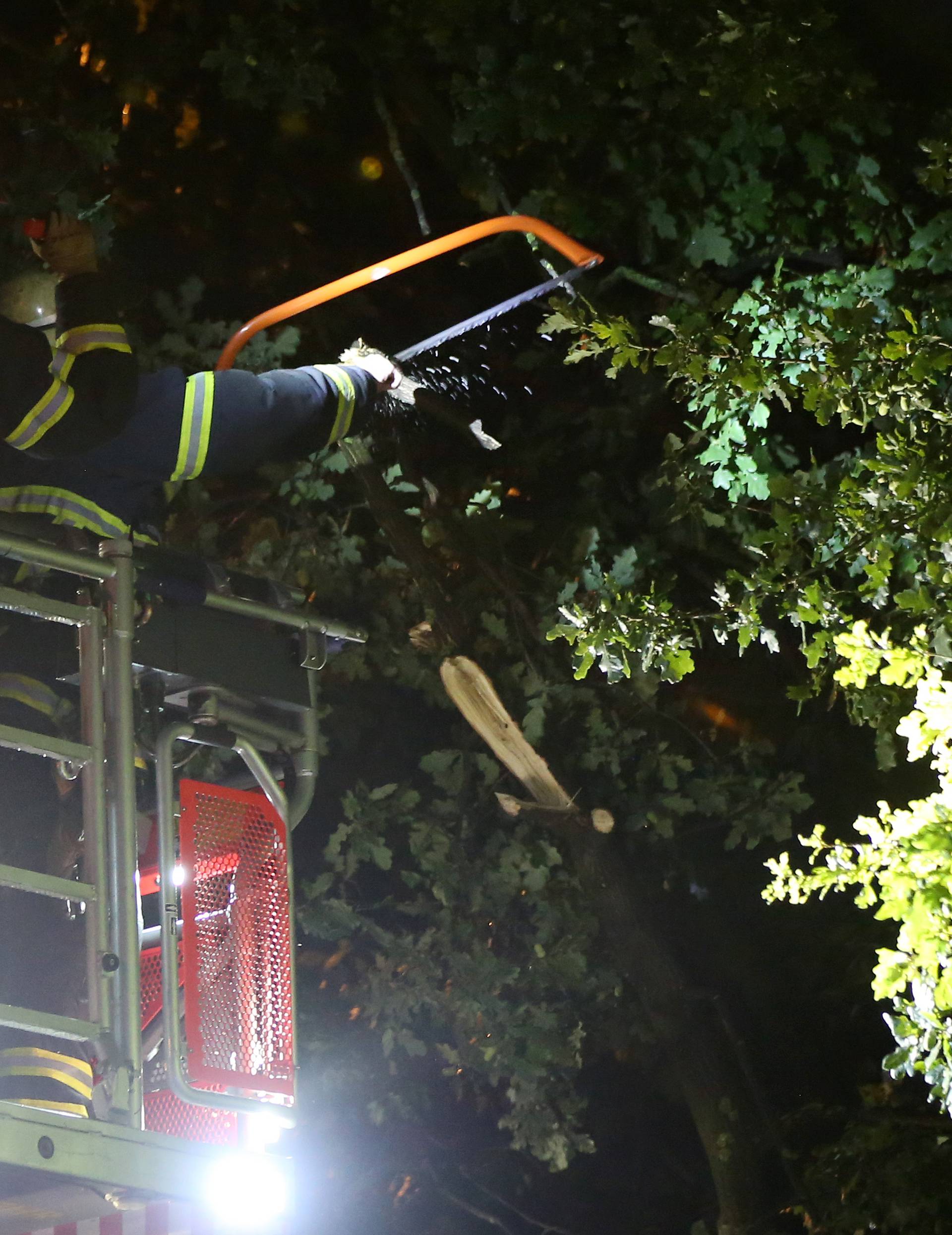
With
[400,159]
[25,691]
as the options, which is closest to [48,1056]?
[25,691]

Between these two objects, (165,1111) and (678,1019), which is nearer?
(165,1111)

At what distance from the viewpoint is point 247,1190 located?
3.22 meters

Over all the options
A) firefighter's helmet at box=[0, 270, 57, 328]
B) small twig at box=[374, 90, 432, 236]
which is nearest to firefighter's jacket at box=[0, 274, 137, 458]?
firefighter's helmet at box=[0, 270, 57, 328]

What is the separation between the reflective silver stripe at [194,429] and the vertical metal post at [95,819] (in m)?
0.49

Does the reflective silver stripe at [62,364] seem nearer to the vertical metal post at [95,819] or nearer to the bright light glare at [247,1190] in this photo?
the vertical metal post at [95,819]

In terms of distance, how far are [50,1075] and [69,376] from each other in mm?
1424

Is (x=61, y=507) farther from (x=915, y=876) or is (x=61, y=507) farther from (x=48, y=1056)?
(x=915, y=876)

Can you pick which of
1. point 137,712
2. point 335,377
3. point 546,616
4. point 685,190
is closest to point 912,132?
point 685,190

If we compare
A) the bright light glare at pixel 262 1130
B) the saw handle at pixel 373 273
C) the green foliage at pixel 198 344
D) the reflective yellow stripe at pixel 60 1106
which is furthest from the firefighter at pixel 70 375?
the green foliage at pixel 198 344

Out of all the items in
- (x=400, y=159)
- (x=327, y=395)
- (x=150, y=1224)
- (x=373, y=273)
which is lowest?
(x=150, y=1224)

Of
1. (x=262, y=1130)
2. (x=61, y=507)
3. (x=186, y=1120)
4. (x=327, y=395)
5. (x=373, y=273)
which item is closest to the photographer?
(x=262, y=1130)

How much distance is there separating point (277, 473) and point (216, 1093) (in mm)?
3519

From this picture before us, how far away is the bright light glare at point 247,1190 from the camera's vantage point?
3131 mm

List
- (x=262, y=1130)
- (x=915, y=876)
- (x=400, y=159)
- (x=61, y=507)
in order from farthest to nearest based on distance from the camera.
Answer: (x=400, y=159) < (x=61, y=507) < (x=262, y=1130) < (x=915, y=876)
